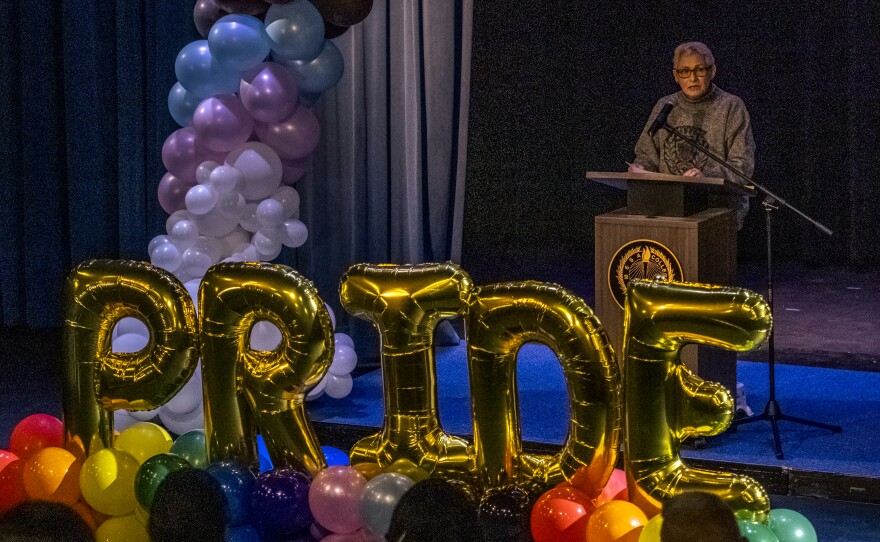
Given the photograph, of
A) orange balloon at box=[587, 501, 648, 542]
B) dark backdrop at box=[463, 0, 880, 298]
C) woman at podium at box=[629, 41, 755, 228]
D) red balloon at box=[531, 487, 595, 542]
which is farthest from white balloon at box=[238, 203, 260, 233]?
dark backdrop at box=[463, 0, 880, 298]

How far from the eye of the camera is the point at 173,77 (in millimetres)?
6164

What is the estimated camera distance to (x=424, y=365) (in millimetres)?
2818

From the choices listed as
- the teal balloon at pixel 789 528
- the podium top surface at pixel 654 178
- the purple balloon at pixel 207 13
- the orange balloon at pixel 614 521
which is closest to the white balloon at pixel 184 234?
the purple balloon at pixel 207 13

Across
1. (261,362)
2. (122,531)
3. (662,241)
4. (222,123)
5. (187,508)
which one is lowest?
(122,531)

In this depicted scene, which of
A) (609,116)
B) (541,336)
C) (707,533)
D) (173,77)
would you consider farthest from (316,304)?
(609,116)

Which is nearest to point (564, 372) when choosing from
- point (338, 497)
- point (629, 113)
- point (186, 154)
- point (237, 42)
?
point (338, 497)

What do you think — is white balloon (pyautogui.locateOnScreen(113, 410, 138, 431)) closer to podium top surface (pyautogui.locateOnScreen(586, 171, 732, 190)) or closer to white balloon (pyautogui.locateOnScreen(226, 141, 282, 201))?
white balloon (pyautogui.locateOnScreen(226, 141, 282, 201))

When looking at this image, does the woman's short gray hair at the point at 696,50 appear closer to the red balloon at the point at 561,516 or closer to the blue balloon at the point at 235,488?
the red balloon at the point at 561,516

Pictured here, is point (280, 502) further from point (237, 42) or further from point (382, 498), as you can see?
point (237, 42)

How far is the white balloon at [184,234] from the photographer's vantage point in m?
4.69

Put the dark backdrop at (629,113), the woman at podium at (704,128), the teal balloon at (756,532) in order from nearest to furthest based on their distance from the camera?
the teal balloon at (756,532), the woman at podium at (704,128), the dark backdrop at (629,113)

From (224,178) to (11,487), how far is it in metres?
1.80

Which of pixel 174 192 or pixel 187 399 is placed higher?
pixel 174 192

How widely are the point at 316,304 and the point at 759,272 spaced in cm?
621
